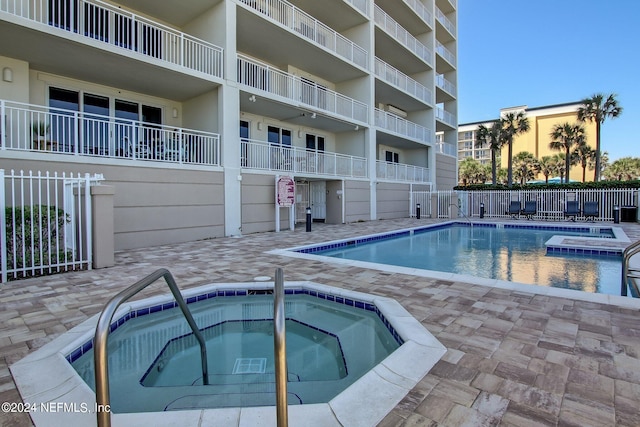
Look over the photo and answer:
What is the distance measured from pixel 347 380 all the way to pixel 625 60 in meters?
61.1

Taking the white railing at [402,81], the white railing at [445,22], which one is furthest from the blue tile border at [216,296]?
the white railing at [445,22]

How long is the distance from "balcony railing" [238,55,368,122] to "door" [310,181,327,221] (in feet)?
11.5

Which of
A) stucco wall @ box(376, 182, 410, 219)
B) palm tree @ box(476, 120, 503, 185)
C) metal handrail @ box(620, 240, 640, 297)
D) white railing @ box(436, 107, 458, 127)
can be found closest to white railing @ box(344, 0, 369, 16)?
stucco wall @ box(376, 182, 410, 219)

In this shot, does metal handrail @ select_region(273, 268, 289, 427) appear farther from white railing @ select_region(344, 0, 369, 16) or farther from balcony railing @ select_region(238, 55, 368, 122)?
white railing @ select_region(344, 0, 369, 16)

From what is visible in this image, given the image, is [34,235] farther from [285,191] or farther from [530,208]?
[530,208]

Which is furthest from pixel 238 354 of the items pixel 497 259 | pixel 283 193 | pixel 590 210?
pixel 590 210

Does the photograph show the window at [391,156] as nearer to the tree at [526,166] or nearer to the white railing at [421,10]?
the white railing at [421,10]

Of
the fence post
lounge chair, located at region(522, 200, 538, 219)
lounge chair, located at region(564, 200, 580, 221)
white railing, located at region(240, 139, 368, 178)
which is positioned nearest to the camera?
the fence post

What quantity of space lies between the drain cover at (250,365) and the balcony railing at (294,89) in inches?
→ 412

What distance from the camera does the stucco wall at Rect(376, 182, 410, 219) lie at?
18844 mm

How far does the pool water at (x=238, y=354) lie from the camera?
9.29ft

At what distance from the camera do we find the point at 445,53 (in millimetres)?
26031

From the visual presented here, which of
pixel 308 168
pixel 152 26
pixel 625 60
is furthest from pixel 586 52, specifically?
pixel 152 26

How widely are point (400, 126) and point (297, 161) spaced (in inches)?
346
